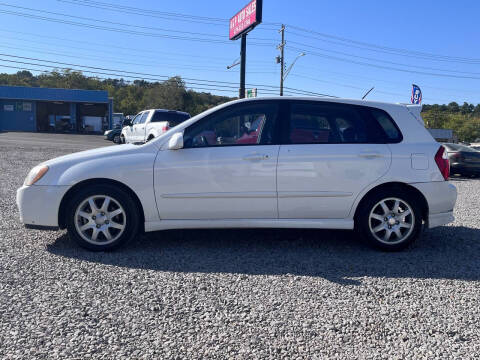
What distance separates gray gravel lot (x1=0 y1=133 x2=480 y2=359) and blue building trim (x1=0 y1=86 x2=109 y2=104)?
153 ft

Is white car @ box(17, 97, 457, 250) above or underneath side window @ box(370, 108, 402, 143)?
underneath

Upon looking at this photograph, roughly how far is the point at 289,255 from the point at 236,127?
1513mm

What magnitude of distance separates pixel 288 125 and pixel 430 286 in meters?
2.15

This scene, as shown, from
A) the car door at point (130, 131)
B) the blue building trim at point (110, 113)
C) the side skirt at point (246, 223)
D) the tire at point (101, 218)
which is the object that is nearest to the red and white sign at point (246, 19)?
the car door at point (130, 131)

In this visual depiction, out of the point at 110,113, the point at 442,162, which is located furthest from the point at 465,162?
the point at 110,113

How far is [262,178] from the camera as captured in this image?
4.38 metres

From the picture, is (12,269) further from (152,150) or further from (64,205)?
(152,150)

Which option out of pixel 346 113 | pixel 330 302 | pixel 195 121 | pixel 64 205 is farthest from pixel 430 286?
pixel 64 205

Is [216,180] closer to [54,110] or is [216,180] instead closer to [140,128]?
[140,128]

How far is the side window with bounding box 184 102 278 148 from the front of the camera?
176 inches

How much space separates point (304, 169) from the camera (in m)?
4.41

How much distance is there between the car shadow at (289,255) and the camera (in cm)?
394

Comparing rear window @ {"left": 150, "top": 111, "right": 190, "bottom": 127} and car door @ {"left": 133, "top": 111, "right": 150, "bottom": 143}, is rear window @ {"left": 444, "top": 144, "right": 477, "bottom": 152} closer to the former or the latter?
rear window @ {"left": 150, "top": 111, "right": 190, "bottom": 127}

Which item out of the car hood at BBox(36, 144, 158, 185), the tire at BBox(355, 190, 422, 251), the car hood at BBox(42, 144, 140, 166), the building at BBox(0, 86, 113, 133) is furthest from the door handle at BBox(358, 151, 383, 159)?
the building at BBox(0, 86, 113, 133)
